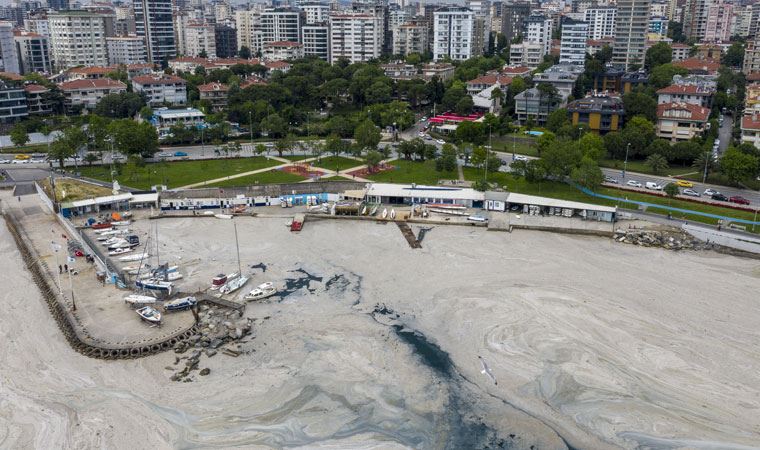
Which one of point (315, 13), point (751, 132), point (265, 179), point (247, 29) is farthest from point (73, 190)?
point (247, 29)

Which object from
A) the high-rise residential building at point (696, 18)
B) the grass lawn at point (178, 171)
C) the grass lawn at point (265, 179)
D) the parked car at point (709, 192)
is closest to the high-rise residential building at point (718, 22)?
the high-rise residential building at point (696, 18)

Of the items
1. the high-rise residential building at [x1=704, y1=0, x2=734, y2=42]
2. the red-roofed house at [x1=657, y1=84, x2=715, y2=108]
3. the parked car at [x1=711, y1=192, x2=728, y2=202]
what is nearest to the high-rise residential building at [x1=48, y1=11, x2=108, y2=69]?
the red-roofed house at [x1=657, y1=84, x2=715, y2=108]

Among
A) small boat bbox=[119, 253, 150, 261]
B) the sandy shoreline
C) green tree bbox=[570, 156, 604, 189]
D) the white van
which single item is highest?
green tree bbox=[570, 156, 604, 189]

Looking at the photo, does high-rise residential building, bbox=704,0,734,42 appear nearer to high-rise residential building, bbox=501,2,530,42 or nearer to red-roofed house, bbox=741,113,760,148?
high-rise residential building, bbox=501,2,530,42

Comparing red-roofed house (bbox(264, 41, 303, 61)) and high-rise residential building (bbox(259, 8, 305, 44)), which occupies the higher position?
high-rise residential building (bbox(259, 8, 305, 44))

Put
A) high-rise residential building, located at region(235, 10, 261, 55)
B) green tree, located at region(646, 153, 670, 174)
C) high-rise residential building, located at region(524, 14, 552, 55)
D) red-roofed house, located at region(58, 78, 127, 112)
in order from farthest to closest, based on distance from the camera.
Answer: high-rise residential building, located at region(235, 10, 261, 55) < high-rise residential building, located at region(524, 14, 552, 55) < red-roofed house, located at region(58, 78, 127, 112) < green tree, located at region(646, 153, 670, 174)

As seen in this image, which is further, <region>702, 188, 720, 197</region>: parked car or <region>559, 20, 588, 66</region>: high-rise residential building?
<region>559, 20, 588, 66</region>: high-rise residential building

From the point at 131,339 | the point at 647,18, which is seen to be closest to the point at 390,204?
the point at 131,339

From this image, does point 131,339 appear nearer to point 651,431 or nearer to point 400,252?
point 400,252
